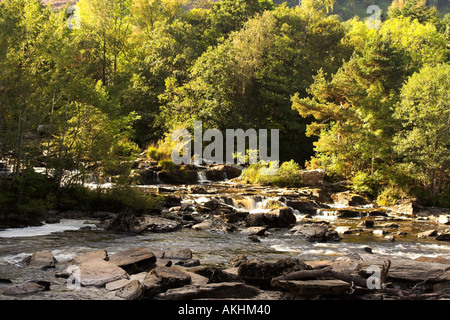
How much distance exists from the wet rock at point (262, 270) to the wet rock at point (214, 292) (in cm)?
71

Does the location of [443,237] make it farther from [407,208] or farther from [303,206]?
[303,206]

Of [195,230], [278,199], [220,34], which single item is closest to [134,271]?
[195,230]

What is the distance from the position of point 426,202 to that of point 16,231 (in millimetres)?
20918

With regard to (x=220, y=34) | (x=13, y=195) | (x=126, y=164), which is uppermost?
(x=220, y=34)

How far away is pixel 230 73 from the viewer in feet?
126

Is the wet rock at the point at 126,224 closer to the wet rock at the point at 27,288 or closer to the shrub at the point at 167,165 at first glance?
the wet rock at the point at 27,288

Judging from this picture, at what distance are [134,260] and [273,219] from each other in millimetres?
8616

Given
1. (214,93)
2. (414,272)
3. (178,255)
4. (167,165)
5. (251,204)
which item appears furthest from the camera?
(214,93)

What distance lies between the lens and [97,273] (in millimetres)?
8883

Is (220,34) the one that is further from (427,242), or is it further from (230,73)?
(427,242)

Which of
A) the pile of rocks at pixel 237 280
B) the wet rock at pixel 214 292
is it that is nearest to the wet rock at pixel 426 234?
the pile of rocks at pixel 237 280

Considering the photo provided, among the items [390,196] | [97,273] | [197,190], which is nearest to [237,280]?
[97,273]

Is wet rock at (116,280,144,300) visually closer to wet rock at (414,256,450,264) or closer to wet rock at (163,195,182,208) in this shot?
wet rock at (414,256,450,264)

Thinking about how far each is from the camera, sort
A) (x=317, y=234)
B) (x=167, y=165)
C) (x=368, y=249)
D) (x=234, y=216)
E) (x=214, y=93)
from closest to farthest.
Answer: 1. (x=368, y=249)
2. (x=317, y=234)
3. (x=234, y=216)
4. (x=167, y=165)
5. (x=214, y=93)
